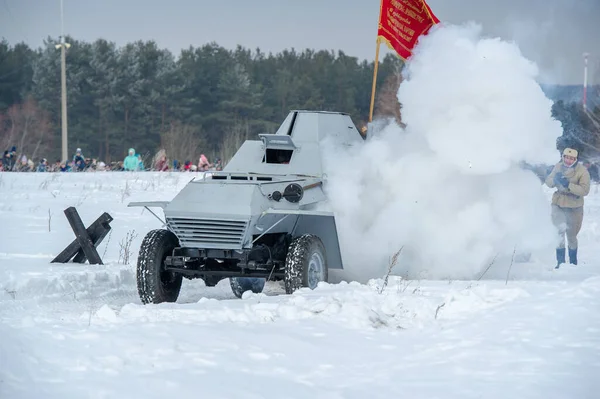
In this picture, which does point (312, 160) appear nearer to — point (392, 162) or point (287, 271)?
point (392, 162)

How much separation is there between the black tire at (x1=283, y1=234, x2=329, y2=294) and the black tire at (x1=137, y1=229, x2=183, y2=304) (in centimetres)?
137

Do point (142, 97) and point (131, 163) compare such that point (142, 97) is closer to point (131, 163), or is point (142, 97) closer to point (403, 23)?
point (131, 163)

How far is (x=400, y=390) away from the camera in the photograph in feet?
22.9

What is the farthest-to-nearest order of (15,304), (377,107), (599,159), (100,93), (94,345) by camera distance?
(100,93) → (377,107) → (599,159) → (15,304) → (94,345)

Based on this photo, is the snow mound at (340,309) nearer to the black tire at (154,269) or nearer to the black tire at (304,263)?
the black tire at (304,263)

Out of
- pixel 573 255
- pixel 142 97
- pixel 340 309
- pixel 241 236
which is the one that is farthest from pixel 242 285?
pixel 142 97

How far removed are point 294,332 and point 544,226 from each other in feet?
21.3

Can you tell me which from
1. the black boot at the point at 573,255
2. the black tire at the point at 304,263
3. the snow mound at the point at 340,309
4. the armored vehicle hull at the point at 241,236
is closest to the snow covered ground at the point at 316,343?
the snow mound at the point at 340,309

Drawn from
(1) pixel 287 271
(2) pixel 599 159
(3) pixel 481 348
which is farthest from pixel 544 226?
(2) pixel 599 159

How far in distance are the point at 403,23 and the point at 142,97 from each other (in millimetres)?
42586

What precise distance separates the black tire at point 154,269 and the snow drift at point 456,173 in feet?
8.17

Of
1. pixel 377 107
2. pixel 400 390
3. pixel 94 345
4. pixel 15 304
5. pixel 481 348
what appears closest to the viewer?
pixel 400 390

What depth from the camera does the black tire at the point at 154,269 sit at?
35.6 ft

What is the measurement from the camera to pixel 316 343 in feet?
26.4
